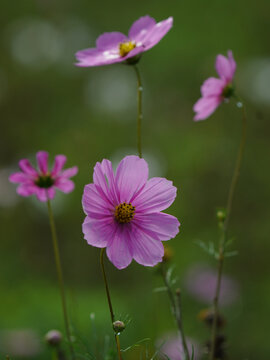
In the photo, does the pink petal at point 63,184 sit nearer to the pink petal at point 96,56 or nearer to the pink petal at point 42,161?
the pink petal at point 42,161

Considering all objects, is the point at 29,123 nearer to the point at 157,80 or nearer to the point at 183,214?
the point at 157,80

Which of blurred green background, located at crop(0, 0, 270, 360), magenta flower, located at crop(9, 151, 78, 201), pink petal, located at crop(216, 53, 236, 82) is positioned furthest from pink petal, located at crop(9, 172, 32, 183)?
blurred green background, located at crop(0, 0, 270, 360)

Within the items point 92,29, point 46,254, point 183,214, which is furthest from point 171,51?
point 46,254

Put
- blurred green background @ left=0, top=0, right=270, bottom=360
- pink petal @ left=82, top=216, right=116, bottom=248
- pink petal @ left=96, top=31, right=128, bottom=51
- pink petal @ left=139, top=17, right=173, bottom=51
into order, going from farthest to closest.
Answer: blurred green background @ left=0, top=0, right=270, bottom=360, pink petal @ left=96, top=31, right=128, bottom=51, pink petal @ left=139, top=17, right=173, bottom=51, pink petal @ left=82, top=216, right=116, bottom=248

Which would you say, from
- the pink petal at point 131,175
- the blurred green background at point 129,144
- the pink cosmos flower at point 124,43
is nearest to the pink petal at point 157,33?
the pink cosmos flower at point 124,43

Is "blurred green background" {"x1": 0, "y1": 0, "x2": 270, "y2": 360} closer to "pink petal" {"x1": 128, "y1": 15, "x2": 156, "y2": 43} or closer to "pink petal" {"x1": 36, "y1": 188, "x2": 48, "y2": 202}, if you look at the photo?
"pink petal" {"x1": 36, "y1": 188, "x2": 48, "y2": 202}

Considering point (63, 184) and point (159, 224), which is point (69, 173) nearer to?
point (63, 184)

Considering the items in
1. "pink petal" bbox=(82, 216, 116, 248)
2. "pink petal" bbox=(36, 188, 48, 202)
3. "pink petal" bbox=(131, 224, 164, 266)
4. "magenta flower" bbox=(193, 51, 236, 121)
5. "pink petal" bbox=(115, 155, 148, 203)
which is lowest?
"pink petal" bbox=(131, 224, 164, 266)
